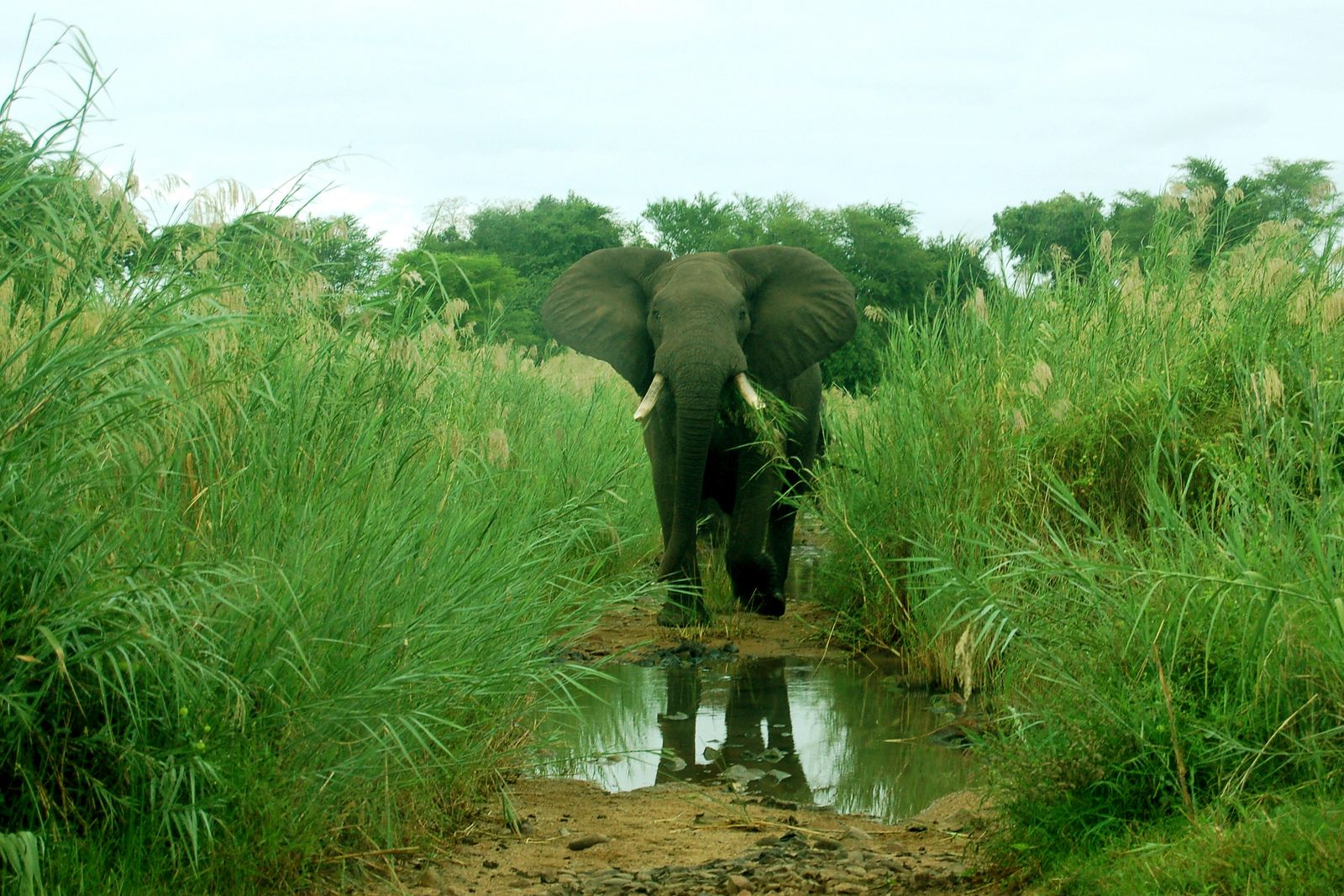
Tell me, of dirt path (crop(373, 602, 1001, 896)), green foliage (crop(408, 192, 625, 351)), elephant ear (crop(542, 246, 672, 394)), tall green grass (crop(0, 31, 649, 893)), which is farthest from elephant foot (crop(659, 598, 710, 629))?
green foliage (crop(408, 192, 625, 351))

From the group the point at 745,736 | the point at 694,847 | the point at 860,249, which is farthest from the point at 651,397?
the point at 860,249

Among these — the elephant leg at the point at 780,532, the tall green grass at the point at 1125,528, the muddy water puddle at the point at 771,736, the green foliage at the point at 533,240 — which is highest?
the green foliage at the point at 533,240

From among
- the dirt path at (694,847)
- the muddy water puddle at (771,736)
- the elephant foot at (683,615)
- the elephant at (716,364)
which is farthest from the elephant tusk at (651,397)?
the dirt path at (694,847)

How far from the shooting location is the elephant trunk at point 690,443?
875cm

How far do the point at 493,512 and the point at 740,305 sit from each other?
4.79 meters

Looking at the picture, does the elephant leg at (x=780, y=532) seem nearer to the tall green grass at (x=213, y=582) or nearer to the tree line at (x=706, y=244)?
the tree line at (x=706, y=244)

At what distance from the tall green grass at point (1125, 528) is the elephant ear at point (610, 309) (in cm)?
157

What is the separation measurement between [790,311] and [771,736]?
4.22m

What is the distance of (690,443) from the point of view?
29.1 feet

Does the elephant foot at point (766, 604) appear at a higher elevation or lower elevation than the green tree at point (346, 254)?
lower

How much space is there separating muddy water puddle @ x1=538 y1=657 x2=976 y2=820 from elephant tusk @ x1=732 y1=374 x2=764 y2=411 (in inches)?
72.8

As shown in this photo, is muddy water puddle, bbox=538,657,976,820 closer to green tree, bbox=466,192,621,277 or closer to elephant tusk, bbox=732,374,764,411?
A: elephant tusk, bbox=732,374,764,411

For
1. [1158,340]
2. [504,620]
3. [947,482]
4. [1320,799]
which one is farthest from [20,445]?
[1158,340]

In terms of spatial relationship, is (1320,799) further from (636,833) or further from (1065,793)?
(636,833)
